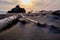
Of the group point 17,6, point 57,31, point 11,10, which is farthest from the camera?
point 11,10

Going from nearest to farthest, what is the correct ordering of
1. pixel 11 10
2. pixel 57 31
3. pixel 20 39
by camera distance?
pixel 20 39 → pixel 57 31 → pixel 11 10

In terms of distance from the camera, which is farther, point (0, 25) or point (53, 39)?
point (0, 25)

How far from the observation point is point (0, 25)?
773 cm

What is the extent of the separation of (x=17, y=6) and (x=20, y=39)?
3088 centimetres

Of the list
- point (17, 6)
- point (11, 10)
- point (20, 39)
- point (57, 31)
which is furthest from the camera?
point (11, 10)

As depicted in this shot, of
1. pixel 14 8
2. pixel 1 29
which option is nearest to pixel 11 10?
pixel 14 8

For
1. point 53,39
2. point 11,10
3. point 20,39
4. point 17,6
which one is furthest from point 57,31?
point 11,10

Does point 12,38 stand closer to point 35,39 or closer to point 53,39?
point 35,39

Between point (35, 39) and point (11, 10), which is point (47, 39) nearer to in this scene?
point (35, 39)

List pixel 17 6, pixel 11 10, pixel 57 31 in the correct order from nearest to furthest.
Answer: pixel 57 31
pixel 17 6
pixel 11 10

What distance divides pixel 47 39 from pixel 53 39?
0.74 feet

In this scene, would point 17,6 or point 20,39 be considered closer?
point 20,39

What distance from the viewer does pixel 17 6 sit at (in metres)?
36.5

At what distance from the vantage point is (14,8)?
37469 mm
